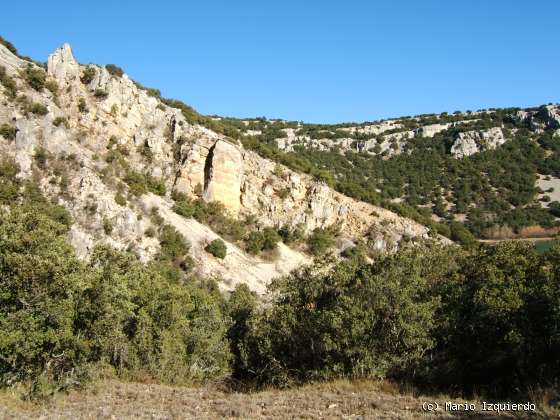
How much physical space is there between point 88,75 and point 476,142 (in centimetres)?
6959

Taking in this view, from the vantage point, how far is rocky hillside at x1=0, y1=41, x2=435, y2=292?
92.9ft

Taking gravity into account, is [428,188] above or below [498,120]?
below

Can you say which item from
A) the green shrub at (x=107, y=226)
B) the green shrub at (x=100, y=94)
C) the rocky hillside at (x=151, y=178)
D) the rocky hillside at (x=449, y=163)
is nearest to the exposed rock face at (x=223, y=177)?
the rocky hillside at (x=151, y=178)

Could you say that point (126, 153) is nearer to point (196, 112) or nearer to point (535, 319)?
point (196, 112)

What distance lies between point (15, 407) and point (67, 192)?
2151cm

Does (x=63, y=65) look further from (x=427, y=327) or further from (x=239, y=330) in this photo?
(x=427, y=327)

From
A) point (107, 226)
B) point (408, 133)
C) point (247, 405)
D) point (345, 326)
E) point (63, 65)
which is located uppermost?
point (408, 133)

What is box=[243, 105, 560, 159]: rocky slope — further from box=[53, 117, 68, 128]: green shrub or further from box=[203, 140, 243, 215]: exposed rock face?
box=[53, 117, 68, 128]: green shrub

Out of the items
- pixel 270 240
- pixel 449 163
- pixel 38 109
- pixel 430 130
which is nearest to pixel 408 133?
pixel 430 130

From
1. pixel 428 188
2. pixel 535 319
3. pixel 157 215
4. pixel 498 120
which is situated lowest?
pixel 535 319

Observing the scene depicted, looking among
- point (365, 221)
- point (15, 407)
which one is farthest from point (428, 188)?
point (15, 407)

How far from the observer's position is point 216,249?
31.7 m

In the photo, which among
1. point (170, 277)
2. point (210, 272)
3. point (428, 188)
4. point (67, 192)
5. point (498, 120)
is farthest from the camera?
point (498, 120)

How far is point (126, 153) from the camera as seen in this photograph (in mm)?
35281
